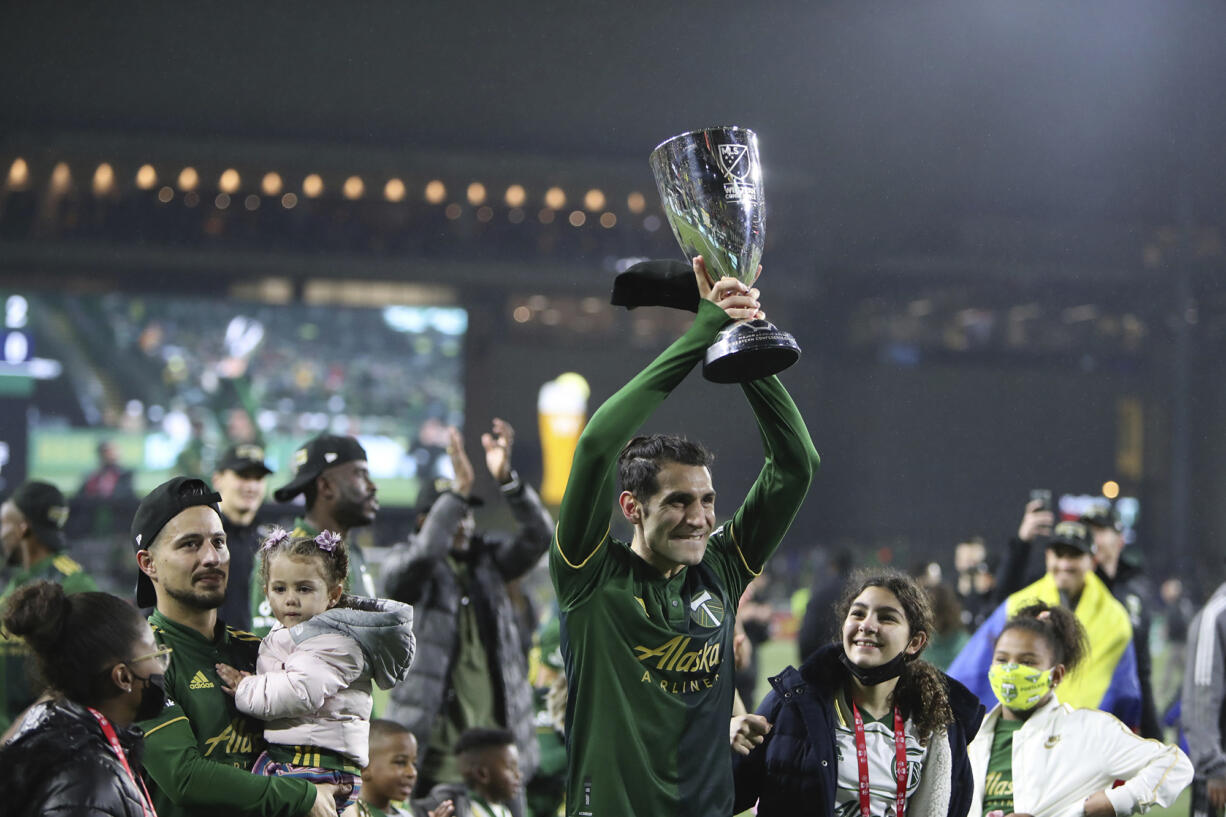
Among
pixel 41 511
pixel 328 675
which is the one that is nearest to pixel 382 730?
pixel 328 675

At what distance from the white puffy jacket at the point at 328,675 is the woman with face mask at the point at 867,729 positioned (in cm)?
87

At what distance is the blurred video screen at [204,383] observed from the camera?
29.1 meters

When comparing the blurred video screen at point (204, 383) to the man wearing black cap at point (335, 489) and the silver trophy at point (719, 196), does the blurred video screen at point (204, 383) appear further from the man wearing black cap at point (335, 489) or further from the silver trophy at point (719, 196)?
the silver trophy at point (719, 196)

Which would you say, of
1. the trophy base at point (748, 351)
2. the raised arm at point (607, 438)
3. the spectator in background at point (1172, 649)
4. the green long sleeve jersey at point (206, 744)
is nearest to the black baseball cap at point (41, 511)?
the green long sleeve jersey at point (206, 744)

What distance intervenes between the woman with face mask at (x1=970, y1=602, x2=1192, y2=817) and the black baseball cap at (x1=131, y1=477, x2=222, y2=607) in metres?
2.54

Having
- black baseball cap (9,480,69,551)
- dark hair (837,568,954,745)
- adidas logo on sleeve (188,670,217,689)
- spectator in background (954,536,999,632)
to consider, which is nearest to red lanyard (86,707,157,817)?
adidas logo on sleeve (188,670,217,689)

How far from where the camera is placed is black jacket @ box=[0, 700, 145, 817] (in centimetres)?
218

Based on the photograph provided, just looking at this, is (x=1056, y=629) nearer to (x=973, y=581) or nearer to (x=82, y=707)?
(x=82, y=707)

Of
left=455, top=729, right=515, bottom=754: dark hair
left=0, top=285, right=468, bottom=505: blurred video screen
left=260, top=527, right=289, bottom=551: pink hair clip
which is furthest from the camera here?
left=0, top=285, right=468, bottom=505: blurred video screen

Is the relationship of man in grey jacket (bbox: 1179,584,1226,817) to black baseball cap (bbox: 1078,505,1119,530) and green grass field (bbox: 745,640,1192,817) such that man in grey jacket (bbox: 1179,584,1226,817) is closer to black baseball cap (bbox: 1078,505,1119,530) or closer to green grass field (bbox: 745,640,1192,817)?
black baseball cap (bbox: 1078,505,1119,530)

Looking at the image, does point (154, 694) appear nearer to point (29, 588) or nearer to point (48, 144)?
point (29, 588)

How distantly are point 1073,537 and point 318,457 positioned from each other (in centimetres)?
332

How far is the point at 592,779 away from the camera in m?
2.75

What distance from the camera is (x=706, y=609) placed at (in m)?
2.93
